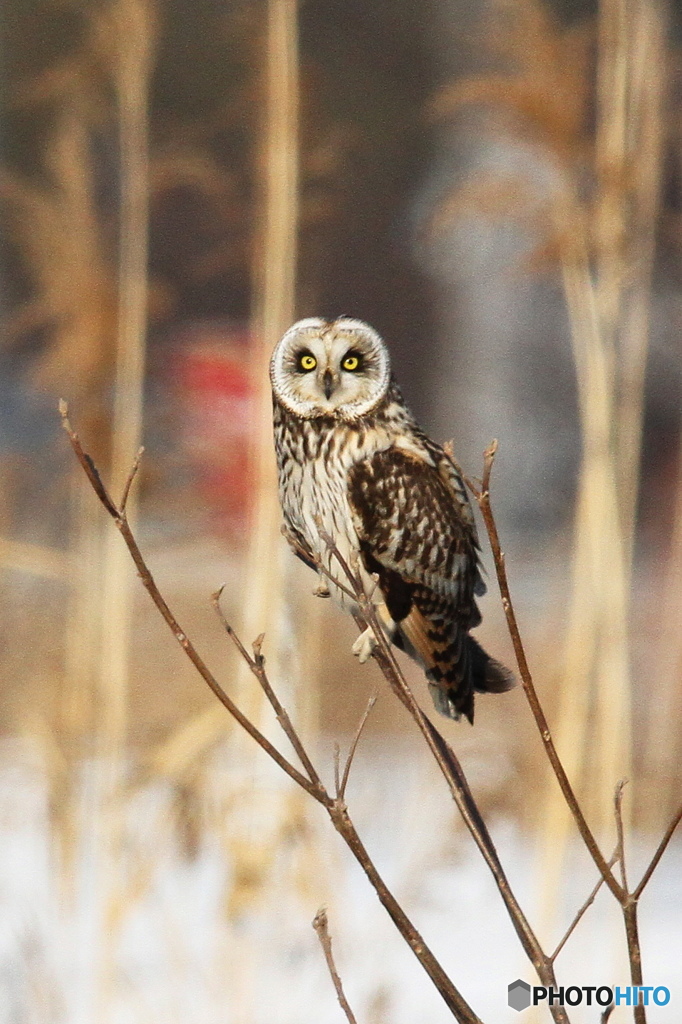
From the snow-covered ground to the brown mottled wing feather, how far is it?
1029 mm

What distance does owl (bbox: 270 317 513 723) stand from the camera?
122 centimetres

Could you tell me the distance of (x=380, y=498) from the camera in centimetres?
129

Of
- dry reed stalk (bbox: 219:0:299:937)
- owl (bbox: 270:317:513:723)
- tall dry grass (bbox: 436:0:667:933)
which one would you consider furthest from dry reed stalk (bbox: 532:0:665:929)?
owl (bbox: 270:317:513:723)

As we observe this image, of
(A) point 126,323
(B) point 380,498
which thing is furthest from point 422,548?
(A) point 126,323

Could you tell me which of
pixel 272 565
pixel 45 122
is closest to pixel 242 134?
pixel 45 122

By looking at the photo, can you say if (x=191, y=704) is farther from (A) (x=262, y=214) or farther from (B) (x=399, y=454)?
(B) (x=399, y=454)

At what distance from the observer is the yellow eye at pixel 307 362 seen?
48.7 inches

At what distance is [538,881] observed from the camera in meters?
2.24

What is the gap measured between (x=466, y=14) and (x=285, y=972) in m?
1.97

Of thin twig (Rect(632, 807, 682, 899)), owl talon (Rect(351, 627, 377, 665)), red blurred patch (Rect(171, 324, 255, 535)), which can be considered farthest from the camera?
red blurred patch (Rect(171, 324, 255, 535))

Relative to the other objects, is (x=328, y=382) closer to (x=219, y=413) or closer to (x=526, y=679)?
(x=526, y=679)

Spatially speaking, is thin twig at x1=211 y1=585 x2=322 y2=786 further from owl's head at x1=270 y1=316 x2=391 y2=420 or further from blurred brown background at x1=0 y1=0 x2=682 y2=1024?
blurred brown background at x1=0 y1=0 x2=682 y2=1024

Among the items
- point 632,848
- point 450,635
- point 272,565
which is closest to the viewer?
point 450,635

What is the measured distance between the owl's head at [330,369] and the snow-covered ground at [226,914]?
3.72 ft
